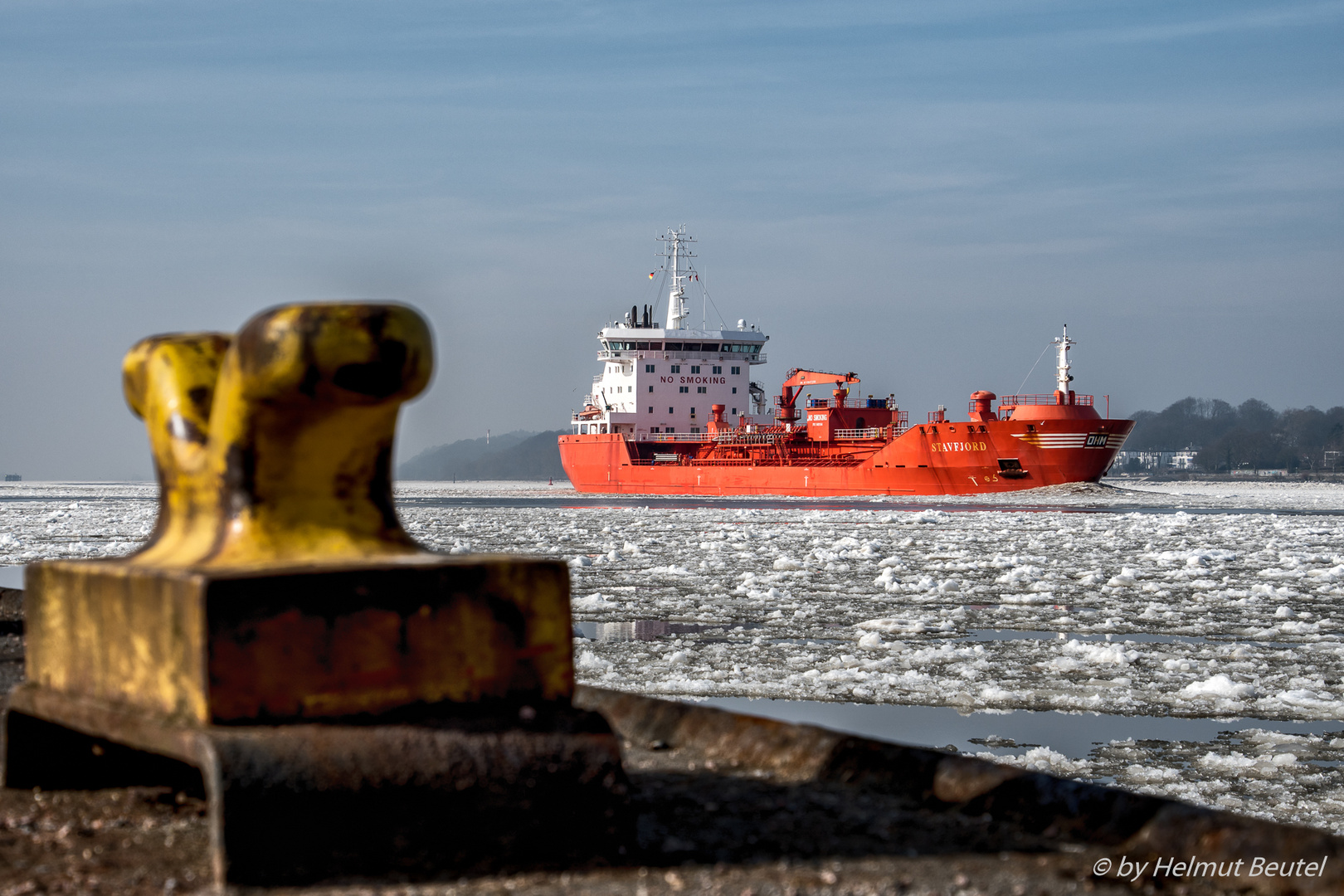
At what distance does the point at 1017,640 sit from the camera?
625 cm

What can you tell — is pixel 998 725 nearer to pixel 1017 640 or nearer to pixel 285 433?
pixel 1017 640

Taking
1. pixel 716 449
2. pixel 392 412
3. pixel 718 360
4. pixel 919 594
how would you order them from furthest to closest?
pixel 718 360 → pixel 716 449 → pixel 919 594 → pixel 392 412

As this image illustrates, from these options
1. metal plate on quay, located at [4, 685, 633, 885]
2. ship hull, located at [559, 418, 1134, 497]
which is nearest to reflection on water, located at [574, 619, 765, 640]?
metal plate on quay, located at [4, 685, 633, 885]

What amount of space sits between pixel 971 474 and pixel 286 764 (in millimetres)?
32310

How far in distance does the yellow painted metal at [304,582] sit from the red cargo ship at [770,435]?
103 ft

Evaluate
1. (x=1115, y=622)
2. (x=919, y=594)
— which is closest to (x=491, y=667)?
(x=1115, y=622)

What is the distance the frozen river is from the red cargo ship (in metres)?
17.2

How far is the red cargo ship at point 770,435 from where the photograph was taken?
3231 cm

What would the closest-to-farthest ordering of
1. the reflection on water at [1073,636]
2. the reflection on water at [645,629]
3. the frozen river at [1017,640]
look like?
the frozen river at [1017,640]
the reflection on water at [1073,636]
the reflection on water at [645,629]

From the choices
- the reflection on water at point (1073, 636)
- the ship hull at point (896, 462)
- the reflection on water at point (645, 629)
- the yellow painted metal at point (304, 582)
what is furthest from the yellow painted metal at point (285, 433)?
the ship hull at point (896, 462)

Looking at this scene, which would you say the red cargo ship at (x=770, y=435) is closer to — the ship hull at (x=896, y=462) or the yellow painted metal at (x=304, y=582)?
the ship hull at (x=896, y=462)

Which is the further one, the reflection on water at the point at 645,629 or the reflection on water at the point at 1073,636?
the reflection on water at the point at 645,629

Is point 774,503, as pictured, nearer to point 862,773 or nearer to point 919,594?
point 919,594

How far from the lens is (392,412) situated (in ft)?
6.27
